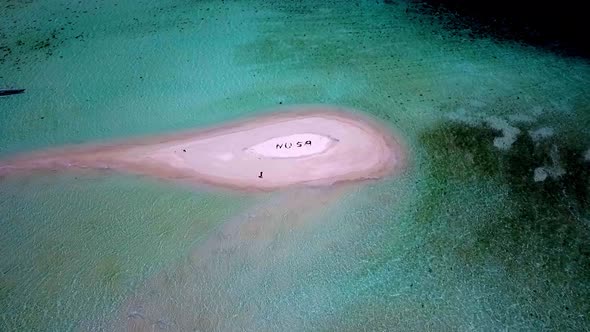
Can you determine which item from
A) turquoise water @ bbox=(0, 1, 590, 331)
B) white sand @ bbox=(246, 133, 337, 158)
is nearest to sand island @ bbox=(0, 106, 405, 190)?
white sand @ bbox=(246, 133, 337, 158)

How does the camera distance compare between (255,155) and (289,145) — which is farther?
(289,145)

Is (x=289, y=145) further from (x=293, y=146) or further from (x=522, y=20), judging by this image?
(x=522, y=20)

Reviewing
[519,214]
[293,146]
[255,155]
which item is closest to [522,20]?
[519,214]

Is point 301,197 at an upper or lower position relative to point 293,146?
lower

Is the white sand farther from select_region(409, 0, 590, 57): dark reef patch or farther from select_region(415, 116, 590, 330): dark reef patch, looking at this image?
select_region(409, 0, 590, 57): dark reef patch

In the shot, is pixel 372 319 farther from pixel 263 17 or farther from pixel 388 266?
pixel 263 17

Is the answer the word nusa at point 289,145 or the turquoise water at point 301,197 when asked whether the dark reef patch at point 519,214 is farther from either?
the word nusa at point 289,145

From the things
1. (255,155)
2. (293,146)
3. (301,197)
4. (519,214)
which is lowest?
(519,214)
